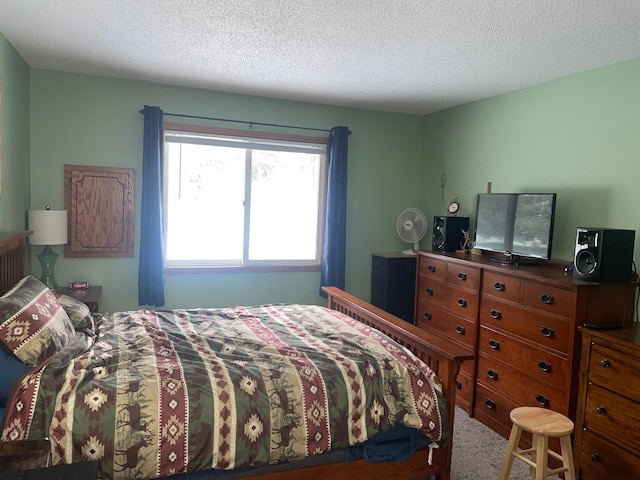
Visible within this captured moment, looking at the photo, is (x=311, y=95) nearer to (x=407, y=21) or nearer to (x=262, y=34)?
(x=262, y=34)

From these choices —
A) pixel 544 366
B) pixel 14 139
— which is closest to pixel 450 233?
pixel 544 366

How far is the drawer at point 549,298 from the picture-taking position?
271 centimetres

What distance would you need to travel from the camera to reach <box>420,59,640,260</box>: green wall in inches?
118

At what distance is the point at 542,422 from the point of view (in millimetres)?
2346

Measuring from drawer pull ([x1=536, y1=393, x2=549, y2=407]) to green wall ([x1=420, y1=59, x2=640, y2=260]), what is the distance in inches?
40.5

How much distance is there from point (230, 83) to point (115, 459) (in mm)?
3120

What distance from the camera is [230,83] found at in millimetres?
4082

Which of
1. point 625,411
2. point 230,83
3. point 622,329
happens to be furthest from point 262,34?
point 625,411

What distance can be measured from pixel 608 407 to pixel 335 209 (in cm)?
289

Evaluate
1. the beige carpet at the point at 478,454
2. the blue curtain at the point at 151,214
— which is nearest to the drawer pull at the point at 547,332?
the beige carpet at the point at 478,454

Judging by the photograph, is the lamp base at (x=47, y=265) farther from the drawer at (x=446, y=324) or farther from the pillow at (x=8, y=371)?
the drawer at (x=446, y=324)

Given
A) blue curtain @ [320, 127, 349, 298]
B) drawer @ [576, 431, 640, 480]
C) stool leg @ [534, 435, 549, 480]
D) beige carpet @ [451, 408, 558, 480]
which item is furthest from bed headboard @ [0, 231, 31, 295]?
drawer @ [576, 431, 640, 480]

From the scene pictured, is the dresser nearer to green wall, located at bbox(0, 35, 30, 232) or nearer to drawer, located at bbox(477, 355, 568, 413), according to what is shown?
drawer, located at bbox(477, 355, 568, 413)

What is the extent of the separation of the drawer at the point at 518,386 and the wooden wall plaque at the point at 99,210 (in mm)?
3058
